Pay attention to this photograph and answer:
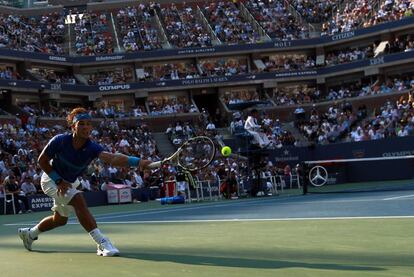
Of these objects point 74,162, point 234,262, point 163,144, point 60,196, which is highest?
point 163,144

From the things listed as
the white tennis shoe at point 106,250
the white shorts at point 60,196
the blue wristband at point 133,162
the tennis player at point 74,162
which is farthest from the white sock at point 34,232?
the blue wristband at point 133,162

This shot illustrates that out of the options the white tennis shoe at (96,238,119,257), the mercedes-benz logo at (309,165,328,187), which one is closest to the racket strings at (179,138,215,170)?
the white tennis shoe at (96,238,119,257)

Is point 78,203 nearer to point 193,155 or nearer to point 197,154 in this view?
point 193,155

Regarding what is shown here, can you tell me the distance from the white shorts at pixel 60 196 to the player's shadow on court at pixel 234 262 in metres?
0.90

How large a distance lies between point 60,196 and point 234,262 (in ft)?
7.50

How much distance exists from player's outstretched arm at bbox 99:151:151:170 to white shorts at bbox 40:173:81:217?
540mm

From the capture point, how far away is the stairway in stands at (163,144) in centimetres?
4216

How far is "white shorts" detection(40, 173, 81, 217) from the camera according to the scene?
7.63m

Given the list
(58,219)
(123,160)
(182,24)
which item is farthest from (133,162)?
(182,24)

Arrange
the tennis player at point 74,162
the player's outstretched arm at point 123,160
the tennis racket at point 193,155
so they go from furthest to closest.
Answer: the tennis racket at point 193,155 → the tennis player at point 74,162 → the player's outstretched arm at point 123,160

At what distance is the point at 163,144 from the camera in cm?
4394

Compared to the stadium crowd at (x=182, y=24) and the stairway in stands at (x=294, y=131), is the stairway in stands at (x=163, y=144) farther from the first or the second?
the stadium crowd at (x=182, y=24)

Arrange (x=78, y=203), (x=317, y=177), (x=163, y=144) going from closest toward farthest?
(x=78, y=203) → (x=317, y=177) → (x=163, y=144)

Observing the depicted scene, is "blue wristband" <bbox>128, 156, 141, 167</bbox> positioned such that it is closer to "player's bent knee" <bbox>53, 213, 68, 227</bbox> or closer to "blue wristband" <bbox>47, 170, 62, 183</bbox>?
"blue wristband" <bbox>47, 170, 62, 183</bbox>
